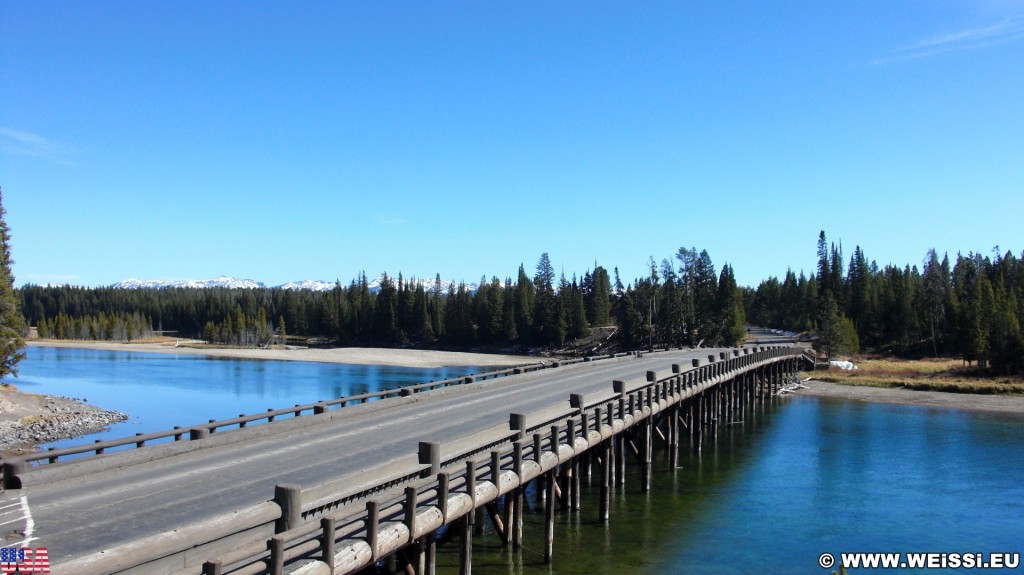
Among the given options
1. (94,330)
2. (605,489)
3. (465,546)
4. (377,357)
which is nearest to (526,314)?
(377,357)

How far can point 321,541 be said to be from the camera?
31.3ft

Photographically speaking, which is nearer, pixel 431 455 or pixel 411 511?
pixel 411 511

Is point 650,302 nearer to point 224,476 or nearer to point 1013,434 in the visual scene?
point 1013,434

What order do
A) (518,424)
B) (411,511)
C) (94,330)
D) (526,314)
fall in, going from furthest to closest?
(94,330), (526,314), (518,424), (411,511)

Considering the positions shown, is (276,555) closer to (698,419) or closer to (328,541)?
(328,541)

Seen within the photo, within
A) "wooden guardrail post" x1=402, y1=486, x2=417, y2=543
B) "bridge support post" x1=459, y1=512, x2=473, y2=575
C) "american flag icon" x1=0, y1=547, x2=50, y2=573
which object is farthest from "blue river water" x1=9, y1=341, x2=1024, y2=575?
"american flag icon" x1=0, y1=547, x2=50, y2=573

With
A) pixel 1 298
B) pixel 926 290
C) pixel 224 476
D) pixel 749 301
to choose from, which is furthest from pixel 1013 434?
pixel 749 301

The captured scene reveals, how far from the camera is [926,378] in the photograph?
70.9 metres

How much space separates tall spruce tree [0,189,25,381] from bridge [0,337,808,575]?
4375 cm

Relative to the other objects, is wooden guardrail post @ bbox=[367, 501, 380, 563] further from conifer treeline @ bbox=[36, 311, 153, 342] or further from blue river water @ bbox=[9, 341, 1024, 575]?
conifer treeline @ bbox=[36, 311, 153, 342]

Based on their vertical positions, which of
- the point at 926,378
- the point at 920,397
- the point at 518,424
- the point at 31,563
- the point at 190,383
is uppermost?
the point at 518,424

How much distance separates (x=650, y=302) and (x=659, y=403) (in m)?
106

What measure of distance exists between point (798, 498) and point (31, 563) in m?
24.5

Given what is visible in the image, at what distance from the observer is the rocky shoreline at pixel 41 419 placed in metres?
42.1
